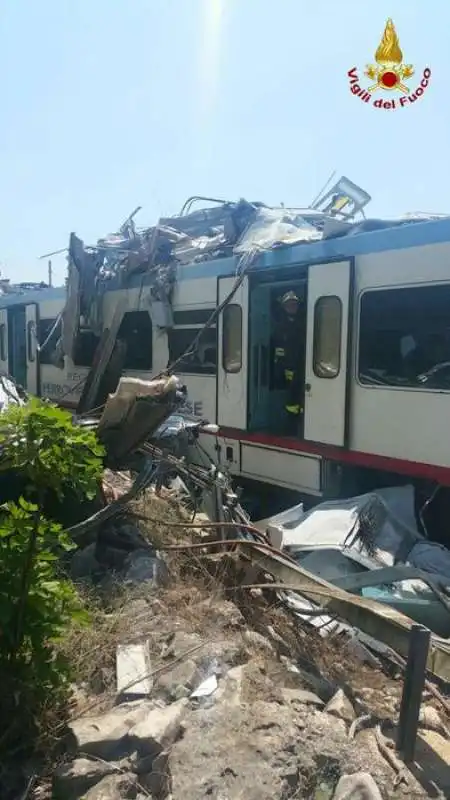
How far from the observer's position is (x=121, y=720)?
2.50 meters

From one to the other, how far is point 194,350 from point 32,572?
16.8 feet

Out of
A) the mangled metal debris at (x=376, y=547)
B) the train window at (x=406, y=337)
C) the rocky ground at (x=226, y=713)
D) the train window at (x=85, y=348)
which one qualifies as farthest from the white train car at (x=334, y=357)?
the rocky ground at (x=226, y=713)

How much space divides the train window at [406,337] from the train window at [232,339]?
→ 163 centimetres

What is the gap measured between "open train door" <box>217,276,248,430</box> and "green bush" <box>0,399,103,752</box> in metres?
4.52

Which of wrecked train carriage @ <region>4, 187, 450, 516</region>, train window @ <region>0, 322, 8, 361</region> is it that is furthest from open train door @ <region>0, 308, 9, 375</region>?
wrecked train carriage @ <region>4, 187, 450, 516</region>

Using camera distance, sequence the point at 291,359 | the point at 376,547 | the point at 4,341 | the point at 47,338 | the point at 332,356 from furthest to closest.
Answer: the point at 4,341
the point at 47,338
the point at 291,359
the point at 332,356
the point at 376,547

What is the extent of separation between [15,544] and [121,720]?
2.61 ft

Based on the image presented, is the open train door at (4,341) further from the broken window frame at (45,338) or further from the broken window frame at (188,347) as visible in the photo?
the broken window frame at (188,347)

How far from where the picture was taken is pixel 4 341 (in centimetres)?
1297

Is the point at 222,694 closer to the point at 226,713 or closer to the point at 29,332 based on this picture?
the point at 226,713

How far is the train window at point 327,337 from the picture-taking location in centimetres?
601

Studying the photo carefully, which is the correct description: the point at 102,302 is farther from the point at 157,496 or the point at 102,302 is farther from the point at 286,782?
the point at 286,782

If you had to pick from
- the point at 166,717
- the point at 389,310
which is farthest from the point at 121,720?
the point at 389,310

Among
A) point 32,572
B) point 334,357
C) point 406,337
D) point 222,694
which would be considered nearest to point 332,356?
point 334,357
